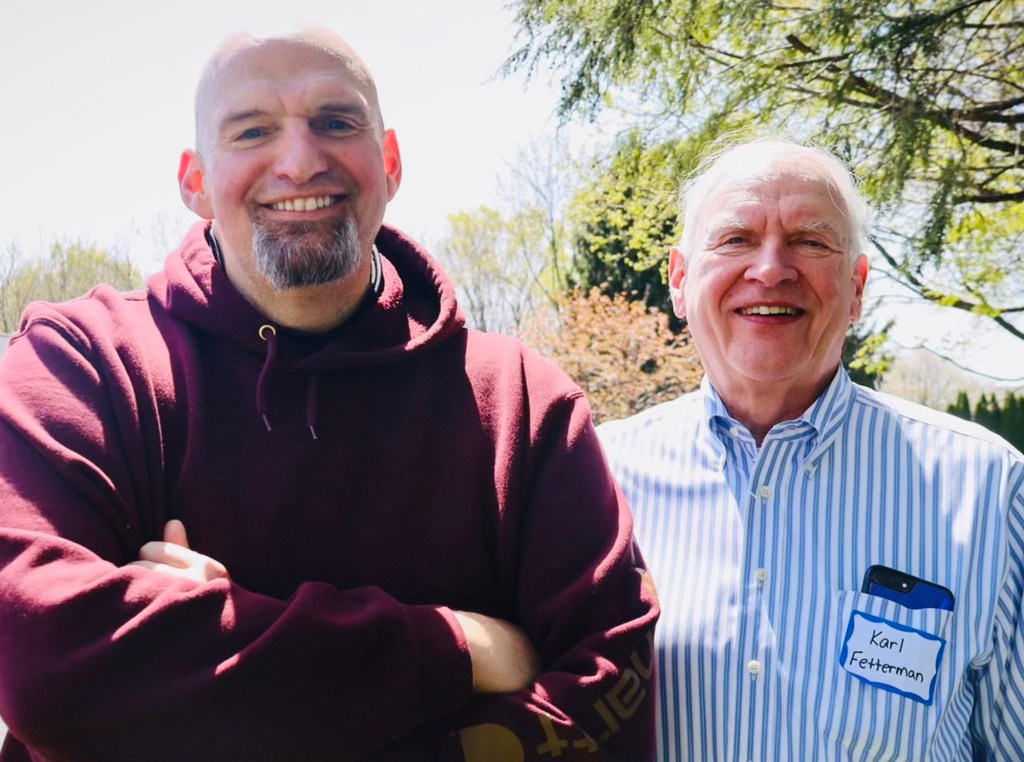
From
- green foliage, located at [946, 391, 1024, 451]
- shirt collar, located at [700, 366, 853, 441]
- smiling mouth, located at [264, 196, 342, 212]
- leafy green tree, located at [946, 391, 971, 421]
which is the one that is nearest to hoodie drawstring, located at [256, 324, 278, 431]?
smiling mouth, located at [264, 196, 342, 212]

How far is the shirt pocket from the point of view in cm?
198

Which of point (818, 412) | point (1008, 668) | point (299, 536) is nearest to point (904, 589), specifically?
point (1008, 668)

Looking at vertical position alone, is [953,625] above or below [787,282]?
below

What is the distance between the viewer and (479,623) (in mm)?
1655

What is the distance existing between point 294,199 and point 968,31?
6657mm

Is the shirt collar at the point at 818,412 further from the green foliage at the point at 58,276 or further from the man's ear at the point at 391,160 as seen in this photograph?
the green foliage at the point at 58,276

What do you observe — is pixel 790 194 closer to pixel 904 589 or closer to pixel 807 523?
pixel 807 523

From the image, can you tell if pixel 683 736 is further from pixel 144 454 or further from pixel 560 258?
pixel 560 258

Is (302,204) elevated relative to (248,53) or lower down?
lower down

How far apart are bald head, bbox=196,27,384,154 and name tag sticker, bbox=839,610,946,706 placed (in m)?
1.45

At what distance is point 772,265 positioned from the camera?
2283 millimetres

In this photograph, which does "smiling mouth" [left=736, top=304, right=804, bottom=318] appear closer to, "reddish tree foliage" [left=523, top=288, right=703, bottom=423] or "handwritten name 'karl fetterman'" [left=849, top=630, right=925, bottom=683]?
"handwritten name 'karl fetterman'" [left=849, top=630, right=925, bottom=683]

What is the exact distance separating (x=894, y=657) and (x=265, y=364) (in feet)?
4.49

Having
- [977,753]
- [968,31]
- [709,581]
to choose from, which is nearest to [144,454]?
[709,581]
